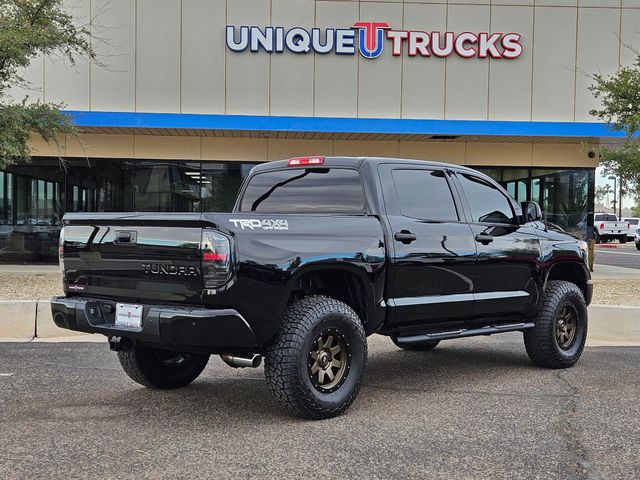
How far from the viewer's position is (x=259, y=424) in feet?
16.0

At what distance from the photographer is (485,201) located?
259 inches

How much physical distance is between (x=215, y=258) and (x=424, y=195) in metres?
2.30

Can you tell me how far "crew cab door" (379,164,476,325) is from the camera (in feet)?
18.2

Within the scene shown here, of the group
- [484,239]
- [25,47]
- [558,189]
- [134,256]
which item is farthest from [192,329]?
[558,189]

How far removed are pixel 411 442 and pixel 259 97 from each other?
13346 millimetres

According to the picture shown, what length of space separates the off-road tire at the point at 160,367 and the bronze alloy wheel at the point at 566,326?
3.63 metres

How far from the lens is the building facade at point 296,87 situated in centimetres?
1658

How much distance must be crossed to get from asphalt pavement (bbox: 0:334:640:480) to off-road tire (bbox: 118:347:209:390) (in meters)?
Answer: 0.13

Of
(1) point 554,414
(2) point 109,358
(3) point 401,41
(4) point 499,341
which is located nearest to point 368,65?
(3) point 401,41

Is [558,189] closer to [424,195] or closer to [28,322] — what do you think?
[424,195]

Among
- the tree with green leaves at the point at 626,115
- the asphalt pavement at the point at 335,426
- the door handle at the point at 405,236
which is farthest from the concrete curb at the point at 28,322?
the tree with green leaves at the point at 626,115

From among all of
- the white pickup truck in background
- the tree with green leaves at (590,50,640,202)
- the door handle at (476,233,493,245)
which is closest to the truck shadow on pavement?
the door handle at (476,233,493,245)

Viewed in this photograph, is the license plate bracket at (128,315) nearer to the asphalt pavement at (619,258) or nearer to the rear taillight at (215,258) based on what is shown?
the rear taillight at (215,258)

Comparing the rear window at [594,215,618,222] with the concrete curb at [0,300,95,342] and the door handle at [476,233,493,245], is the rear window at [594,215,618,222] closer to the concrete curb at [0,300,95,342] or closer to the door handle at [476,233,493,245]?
the door handle at [476,233,493,245]
